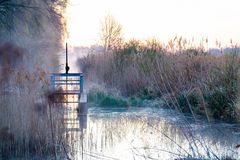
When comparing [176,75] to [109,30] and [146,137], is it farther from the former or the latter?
[109,30]

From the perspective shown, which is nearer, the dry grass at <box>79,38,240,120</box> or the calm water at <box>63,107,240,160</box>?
the calm water at <box>63,107,240,160</box>

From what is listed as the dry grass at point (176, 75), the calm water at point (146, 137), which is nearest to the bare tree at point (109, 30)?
the dry grass at point (176, 75)

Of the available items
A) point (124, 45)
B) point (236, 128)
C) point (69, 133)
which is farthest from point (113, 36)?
point (69, 133)

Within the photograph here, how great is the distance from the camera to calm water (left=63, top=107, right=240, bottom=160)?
23.3 feet

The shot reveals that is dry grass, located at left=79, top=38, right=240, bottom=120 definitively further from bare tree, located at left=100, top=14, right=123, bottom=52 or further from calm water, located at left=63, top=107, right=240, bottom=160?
bare tree, located at left=100, top=14, right=123, bottom=52

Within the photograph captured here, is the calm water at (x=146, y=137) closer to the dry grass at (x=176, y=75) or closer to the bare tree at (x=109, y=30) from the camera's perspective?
the dry grass at (x=176, y=75)

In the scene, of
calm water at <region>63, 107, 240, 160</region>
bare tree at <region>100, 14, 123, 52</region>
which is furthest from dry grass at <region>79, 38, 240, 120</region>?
bare tree at <region>100, 14, 123, 52</region>

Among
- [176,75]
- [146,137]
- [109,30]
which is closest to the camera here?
[146,137]

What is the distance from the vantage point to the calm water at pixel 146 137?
711 centimetres

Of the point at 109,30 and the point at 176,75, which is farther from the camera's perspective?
the point at 109,30

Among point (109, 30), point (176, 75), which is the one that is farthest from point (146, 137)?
point (109, 30)

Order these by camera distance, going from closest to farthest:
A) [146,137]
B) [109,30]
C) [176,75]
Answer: [146,137], [176,75], [109,30]

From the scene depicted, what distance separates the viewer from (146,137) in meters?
8.65

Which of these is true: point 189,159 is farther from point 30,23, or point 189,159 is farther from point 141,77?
point 141,77
